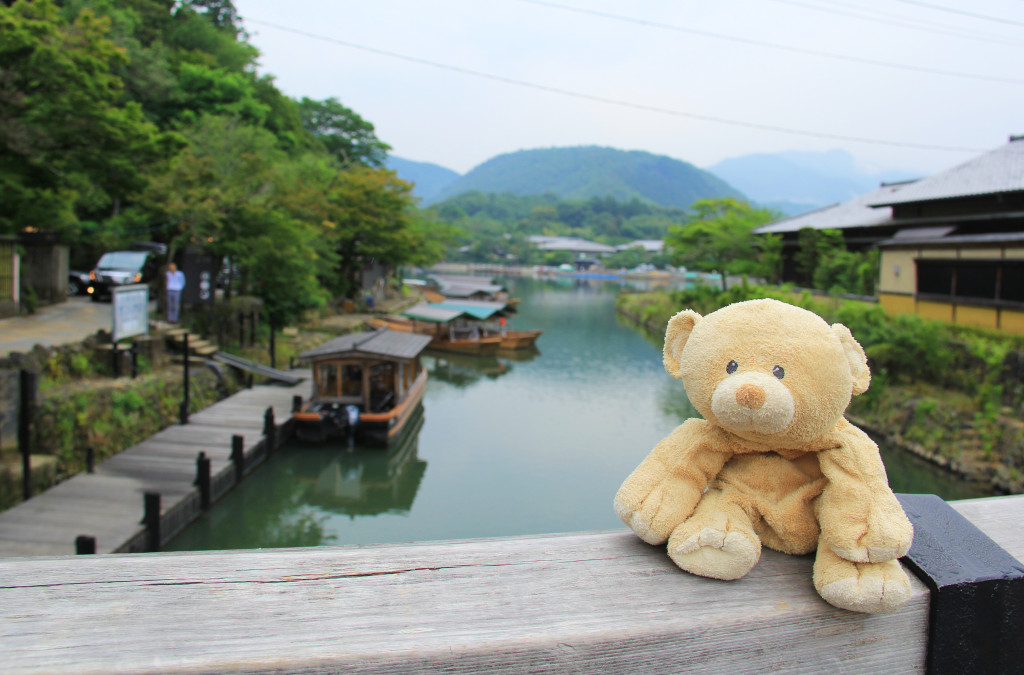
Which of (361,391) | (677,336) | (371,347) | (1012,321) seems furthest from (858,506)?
(1012,321)

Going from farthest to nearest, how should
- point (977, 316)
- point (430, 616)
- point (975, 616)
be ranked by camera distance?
point (977, 316), point (975, 616), point (430, 616)

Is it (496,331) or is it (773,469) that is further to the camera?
(496,331)

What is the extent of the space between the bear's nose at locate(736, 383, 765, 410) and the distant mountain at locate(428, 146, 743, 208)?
5107 inches

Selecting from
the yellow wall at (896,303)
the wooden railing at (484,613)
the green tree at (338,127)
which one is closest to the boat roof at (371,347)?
the yellow wall at (896,303)

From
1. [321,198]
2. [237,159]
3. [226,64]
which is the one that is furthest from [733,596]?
[226,64]

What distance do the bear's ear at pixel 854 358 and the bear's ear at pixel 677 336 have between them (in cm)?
27

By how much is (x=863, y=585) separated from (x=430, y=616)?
62 centimetres

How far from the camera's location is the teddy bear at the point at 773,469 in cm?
98

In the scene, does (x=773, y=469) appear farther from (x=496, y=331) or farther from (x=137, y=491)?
(x=496, y=331)

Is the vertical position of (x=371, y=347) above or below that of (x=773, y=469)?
below

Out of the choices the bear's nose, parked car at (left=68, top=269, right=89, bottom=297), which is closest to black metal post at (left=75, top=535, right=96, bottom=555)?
the bear's nose

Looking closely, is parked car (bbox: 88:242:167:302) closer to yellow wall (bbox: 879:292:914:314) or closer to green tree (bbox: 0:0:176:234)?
green tree (bbox: 0:0:176:234)

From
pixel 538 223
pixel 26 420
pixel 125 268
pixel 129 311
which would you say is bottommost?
pixel 26 420

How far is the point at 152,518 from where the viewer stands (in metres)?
6.85
